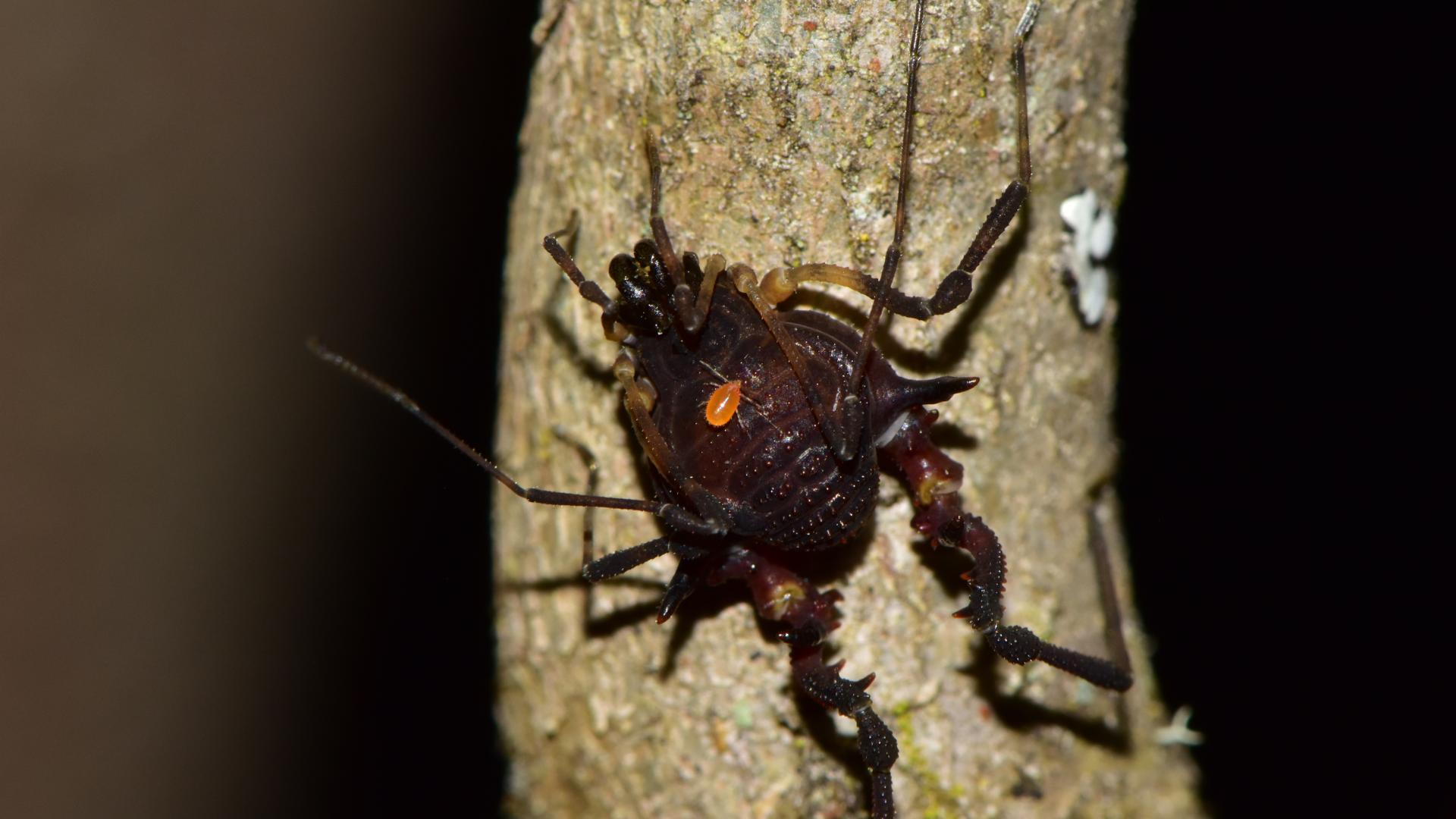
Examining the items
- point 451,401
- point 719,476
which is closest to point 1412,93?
point 719,476

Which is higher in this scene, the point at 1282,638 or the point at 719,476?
the point at 719,476

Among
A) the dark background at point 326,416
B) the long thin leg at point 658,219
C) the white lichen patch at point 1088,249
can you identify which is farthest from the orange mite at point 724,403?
the dark background at point 326,416

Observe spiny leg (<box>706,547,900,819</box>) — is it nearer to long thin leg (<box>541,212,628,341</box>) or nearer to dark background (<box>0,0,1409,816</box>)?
long thin leg (<box>541,212,628,341</box>)

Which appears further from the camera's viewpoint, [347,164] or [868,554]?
[347,164]

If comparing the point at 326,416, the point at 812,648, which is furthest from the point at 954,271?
the point at 326,416

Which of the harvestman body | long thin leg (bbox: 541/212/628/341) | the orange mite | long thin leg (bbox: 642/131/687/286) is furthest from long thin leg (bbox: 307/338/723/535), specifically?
long thin leg (bbox: 642/131/687/286)

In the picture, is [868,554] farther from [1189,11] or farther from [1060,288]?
[1189,11]
